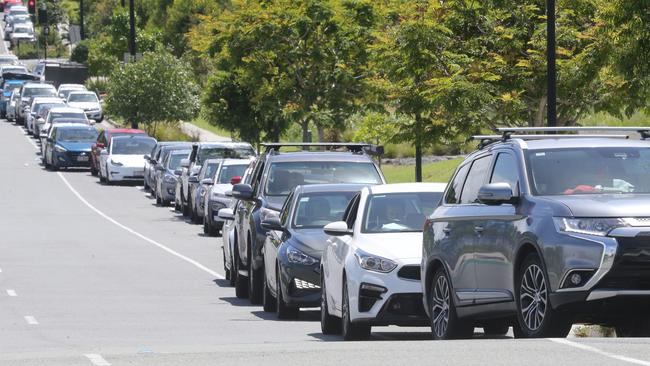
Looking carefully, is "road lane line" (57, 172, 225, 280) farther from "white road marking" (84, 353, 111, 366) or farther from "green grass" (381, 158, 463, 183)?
"white road marking" (84, 353, 111, 366)

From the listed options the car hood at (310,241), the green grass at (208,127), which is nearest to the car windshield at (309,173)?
the car hood at (310,241)

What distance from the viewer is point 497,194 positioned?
1243cm

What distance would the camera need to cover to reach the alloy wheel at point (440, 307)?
14067 mm

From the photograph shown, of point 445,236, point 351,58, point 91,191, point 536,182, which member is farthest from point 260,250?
point 91,191

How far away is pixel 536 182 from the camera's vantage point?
41.7ft

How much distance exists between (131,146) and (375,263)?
123 feet

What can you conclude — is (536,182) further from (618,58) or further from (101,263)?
(101,263)

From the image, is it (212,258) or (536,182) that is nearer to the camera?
(536,182)

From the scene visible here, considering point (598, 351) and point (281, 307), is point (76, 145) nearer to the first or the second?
point (281, 307)

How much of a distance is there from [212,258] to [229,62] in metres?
11.8

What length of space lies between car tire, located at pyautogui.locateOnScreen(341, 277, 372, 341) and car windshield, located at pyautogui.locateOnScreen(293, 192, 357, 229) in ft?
10.2

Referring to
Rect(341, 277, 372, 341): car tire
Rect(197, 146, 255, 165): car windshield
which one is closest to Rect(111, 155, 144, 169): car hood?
Rect(197, 146, 255, 165): car windshield

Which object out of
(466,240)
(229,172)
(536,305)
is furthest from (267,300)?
(229,172)

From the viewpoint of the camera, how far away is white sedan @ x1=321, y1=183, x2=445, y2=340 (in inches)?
611
